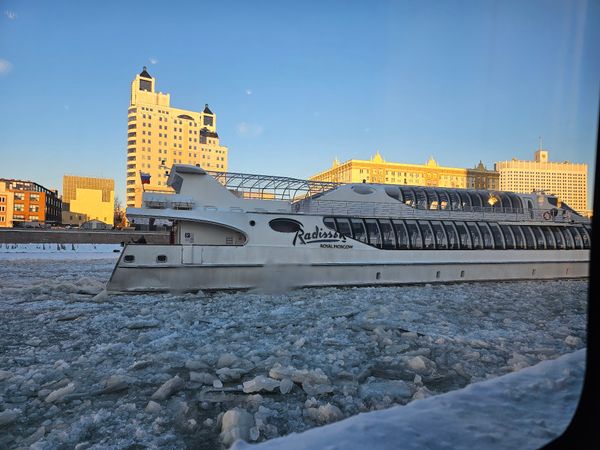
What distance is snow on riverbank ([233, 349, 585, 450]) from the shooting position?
2.87 metres

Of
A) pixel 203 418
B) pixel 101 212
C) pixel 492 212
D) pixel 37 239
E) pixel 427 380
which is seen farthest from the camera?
pixel 101 212

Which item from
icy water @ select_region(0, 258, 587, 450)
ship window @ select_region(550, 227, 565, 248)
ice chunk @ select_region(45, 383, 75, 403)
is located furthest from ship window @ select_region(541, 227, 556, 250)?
ice chunk @ select_region(45, 383, 75, 403)

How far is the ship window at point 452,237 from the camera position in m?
17.1

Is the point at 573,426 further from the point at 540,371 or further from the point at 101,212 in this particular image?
the point at 101,212

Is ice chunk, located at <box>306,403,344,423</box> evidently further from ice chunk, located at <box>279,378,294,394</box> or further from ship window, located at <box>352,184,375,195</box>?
ship window, located at <box>352,184,375,195</box>

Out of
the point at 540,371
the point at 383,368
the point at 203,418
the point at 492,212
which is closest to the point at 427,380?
the point at 383,368

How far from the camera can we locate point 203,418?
13.6ft

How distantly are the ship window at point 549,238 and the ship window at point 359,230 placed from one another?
36.0ft

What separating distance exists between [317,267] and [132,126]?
100318mm

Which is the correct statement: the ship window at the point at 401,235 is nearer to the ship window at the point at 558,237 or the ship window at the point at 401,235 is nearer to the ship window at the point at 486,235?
the ship window at the point at 486,235

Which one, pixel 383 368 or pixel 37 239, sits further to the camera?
pixel 37 239

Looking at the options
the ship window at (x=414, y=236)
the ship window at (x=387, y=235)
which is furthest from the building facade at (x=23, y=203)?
the ship window at (x=414, y=236)

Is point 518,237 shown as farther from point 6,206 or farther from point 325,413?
point 6,206

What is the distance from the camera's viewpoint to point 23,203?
82812mm
